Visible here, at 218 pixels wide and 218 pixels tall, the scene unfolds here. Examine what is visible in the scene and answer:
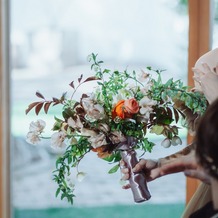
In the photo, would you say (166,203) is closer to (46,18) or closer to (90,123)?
(46,18)

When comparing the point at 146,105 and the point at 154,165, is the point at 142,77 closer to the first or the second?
the point at 146,105

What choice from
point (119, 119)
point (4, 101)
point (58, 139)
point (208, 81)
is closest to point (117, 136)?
point (119, 119)

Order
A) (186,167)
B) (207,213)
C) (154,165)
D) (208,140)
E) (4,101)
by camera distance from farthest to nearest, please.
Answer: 1. (4,101)
2. (154,165)
3. (186,167)
4. (207,213)
5. (208,140)

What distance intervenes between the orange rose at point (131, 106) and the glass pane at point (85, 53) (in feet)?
4.05

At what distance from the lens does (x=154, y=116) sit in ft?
5.63

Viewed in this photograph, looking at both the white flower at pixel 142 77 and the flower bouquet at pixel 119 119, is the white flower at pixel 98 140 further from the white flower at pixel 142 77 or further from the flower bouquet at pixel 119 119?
the white flower at pixel 142 77

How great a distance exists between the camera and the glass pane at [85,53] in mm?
2967

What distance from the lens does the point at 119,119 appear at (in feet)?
5.53

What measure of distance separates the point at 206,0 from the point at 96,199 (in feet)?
4.25

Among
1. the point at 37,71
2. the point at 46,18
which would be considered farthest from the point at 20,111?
the point at 46,18

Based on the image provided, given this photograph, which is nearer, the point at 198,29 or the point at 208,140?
the point at 208,140

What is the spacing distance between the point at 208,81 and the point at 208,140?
455 millimetres

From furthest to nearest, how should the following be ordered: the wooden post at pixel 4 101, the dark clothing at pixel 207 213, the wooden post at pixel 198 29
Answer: the wooden post at pixel 4 101, the wooden post at pixel 198 29, the dark clothing at pixel 207 213

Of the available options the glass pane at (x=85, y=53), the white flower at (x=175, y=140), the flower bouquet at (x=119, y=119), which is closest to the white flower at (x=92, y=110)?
the flower bouquet at (x=119, y=119)
